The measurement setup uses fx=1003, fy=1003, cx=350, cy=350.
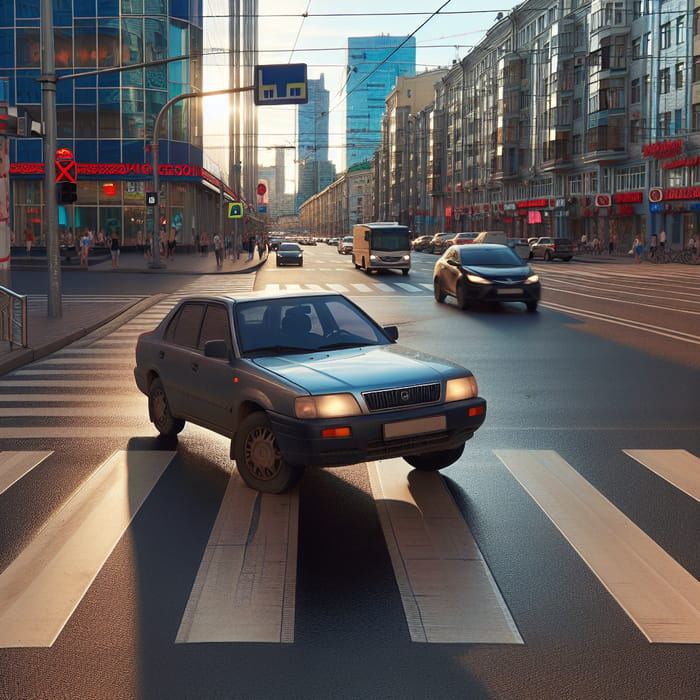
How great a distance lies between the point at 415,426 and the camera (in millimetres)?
6695

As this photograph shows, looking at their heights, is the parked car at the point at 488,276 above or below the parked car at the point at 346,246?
below

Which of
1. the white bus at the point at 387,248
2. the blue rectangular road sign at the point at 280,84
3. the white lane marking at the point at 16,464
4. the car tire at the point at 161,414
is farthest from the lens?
Result: the white bus at the point at 387,248

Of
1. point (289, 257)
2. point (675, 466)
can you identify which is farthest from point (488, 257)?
point (289, 257)

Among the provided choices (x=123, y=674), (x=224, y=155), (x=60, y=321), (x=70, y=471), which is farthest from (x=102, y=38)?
(x=123, y=674)

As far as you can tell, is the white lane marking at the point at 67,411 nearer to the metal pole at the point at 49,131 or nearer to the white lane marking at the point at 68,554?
the white lane marking at the point at 68,554

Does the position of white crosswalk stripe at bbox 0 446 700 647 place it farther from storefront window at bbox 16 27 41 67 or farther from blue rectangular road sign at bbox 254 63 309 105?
storefront window at bbox 16 27 41 67

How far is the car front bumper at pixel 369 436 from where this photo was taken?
21.2ft

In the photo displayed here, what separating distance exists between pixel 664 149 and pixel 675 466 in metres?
56.4

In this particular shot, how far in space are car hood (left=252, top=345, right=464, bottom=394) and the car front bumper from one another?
222mm

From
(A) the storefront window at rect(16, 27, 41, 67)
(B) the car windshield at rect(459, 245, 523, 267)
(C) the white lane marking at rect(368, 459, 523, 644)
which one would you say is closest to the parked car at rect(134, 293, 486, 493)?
(C) the white lane marking at rect(368, 459, 523, 644)

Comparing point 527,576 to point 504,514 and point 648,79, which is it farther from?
A: point 648,79

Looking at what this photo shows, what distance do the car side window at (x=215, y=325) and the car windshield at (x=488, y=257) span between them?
1623cm

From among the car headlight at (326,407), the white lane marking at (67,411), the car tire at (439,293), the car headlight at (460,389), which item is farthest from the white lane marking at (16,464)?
the car tire at (439,293)

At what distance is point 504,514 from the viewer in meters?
6.44
